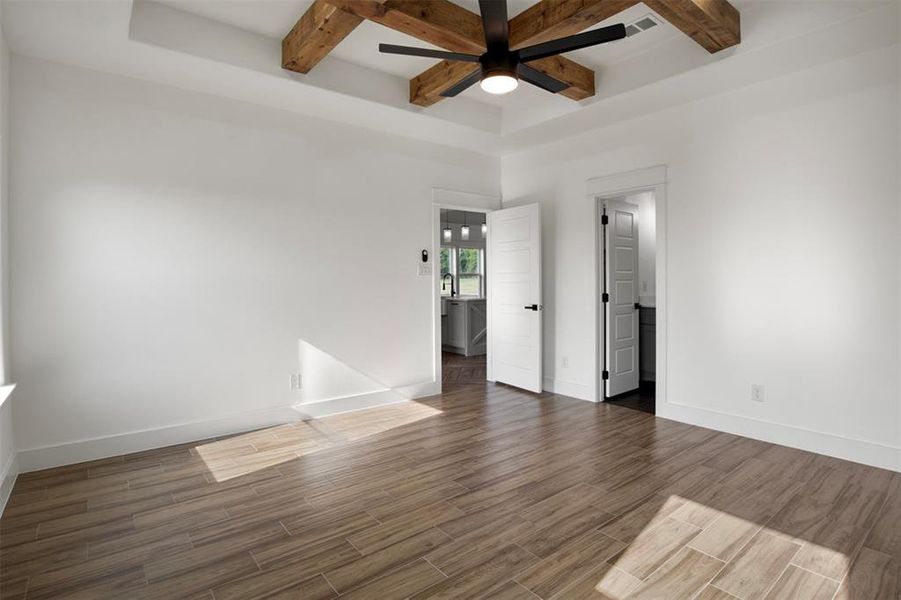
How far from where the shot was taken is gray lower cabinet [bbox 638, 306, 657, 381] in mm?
5809

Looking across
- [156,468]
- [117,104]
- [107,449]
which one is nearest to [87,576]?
[156,468]

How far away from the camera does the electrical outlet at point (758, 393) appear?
3861mm

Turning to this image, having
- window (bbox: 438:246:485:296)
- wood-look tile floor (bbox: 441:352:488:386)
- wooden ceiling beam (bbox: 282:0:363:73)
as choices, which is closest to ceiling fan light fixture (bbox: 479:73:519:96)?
wooden ceiling beam (bbox: 282:0:363:73)

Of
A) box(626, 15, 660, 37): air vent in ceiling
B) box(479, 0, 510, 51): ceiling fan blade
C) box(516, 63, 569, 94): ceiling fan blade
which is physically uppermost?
box(626, 15, 660, 37): air vent in ceiling

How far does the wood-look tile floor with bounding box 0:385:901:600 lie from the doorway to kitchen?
8.57 ft

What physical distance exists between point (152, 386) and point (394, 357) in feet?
7.35

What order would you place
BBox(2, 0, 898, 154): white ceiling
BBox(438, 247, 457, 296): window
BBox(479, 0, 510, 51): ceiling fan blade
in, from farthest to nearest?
BBox(438, 247, 457, 296): window → BBox(2, 0, 898, 154): white ceiling → BBox(479, 0, 510, 51): ceiling fan blade

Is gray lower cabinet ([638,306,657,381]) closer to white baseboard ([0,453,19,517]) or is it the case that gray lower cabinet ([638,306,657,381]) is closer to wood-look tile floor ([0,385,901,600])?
wood-look tile floor ([0,385,901,600])

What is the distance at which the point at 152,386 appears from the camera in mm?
3734

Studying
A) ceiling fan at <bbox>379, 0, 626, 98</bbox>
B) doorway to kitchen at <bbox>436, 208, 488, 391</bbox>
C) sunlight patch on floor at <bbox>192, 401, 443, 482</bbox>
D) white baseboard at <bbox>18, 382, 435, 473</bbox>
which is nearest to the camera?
ceiling fan at <bbox>379, 0, 626, 98</bbox>

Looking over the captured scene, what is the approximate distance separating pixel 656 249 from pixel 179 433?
14.6 ft

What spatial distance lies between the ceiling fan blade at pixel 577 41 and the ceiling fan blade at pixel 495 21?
6.6 inches

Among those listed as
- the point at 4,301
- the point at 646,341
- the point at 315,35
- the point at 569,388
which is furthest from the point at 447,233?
the point at 4,301

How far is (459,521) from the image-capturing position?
103 inches
